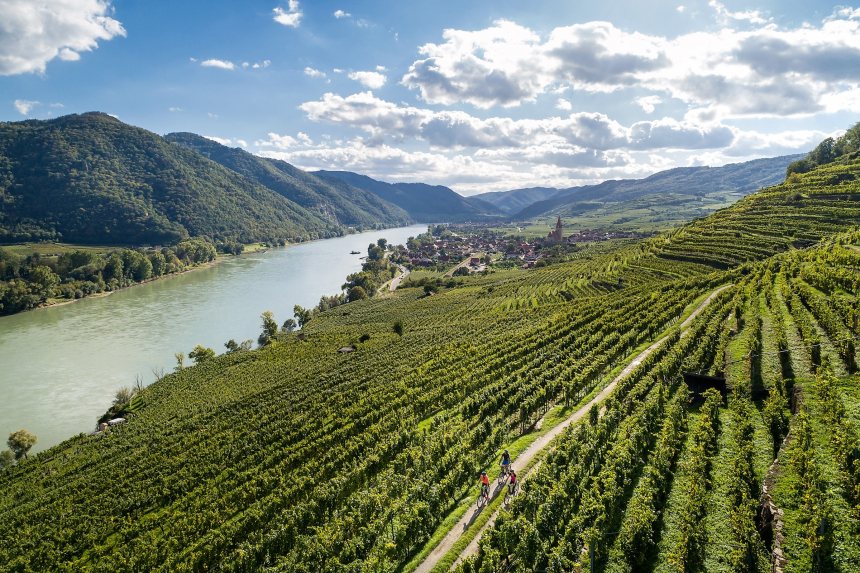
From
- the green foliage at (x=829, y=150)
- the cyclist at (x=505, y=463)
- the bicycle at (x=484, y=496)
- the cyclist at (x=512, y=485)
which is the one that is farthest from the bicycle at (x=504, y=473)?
the green foliage at (x=829, y=150)

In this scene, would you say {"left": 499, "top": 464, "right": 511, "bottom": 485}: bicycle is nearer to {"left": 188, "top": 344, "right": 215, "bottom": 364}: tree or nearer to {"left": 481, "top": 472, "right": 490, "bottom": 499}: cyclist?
{"left": 481, "top": 472, "right": 490, "bottom": 499}: cyclist

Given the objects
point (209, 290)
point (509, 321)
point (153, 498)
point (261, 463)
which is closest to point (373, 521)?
point (261, 463)

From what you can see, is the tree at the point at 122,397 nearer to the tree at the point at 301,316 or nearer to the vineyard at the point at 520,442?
the vineyard at the point at 520,442

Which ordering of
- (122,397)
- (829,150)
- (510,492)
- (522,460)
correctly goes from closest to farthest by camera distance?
1. (510,492)
2. (522,460)
3. (122,397)
4. (829,150)

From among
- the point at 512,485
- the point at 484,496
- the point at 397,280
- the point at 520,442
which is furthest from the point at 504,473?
the point at 397,280

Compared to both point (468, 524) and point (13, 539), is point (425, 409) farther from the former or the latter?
point (13, 539)

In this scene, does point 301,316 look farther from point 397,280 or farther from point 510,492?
point 510,492
